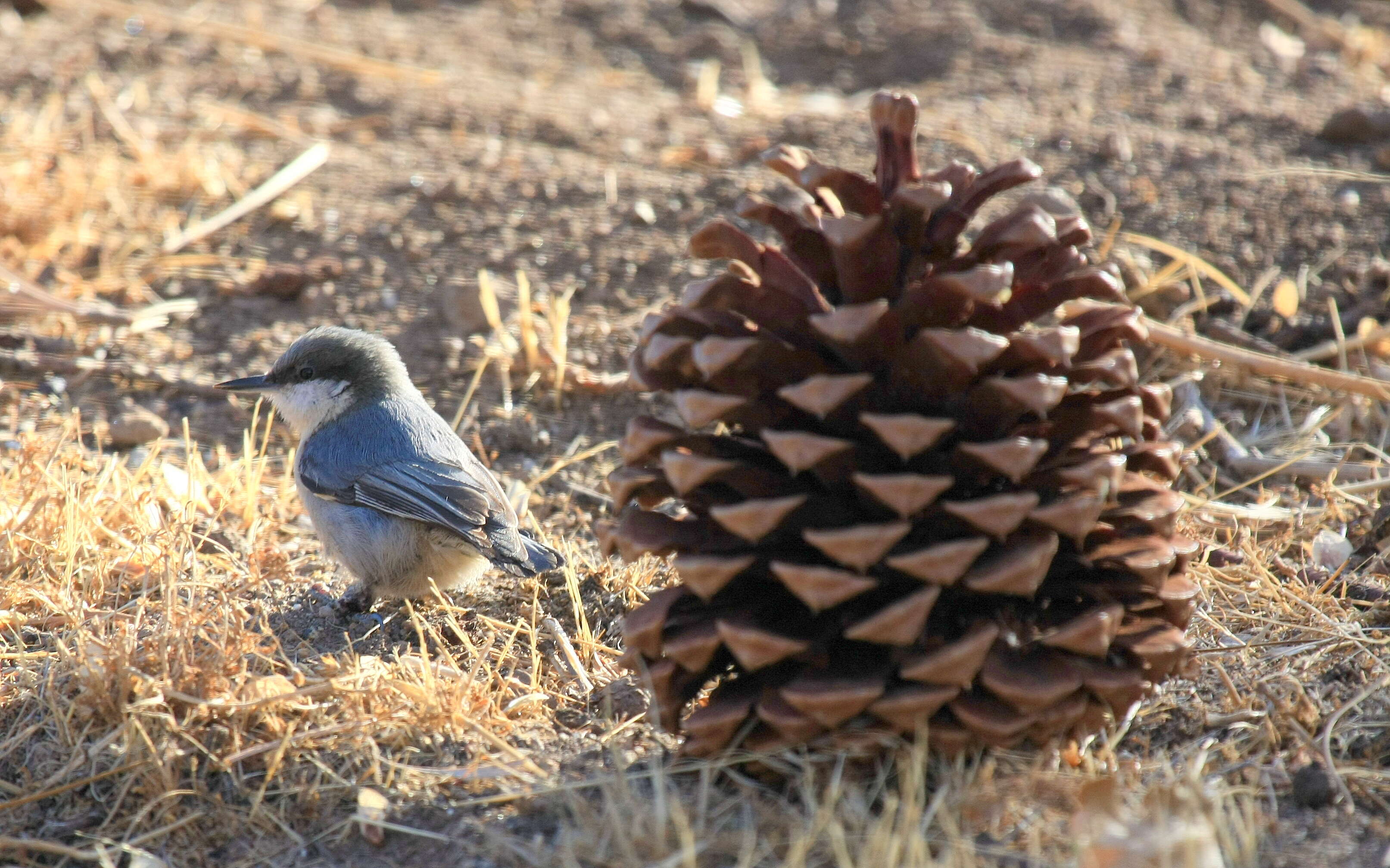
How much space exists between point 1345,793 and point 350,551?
8.88 ft

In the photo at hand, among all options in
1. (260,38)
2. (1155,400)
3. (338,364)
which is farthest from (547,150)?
(1155,400)

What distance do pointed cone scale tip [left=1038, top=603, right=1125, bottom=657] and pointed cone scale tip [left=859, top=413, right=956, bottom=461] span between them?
45 centimetres

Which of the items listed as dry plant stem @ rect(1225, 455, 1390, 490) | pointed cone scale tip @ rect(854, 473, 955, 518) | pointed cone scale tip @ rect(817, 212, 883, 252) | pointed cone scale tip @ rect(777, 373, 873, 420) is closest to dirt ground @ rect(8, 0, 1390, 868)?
dry plant stem @ rect(1225, 455, 1390, 490)

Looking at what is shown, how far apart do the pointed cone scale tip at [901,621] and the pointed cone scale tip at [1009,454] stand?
9.5 inches

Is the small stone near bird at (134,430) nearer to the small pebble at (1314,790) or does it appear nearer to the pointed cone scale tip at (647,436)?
the pointed cone scale tip at (647,436)

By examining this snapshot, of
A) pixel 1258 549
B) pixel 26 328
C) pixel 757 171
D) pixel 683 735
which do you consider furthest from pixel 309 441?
pixel 1258 549

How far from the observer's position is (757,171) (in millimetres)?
5738

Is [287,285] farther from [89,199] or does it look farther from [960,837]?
[960,837]

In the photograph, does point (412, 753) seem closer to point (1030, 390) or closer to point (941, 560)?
point (941, 560)

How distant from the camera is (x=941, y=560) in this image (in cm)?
220

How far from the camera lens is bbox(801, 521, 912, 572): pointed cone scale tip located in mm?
2219

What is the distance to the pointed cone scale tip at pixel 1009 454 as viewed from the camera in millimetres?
2217

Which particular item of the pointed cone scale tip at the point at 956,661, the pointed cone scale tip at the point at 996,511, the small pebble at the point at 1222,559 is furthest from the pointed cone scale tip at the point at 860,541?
the small pebble at the point at 1222,559

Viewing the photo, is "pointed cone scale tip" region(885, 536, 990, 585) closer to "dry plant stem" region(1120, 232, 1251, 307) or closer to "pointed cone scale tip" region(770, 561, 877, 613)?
"pointed cone scale tip" region(770, 561, 877, 613)
